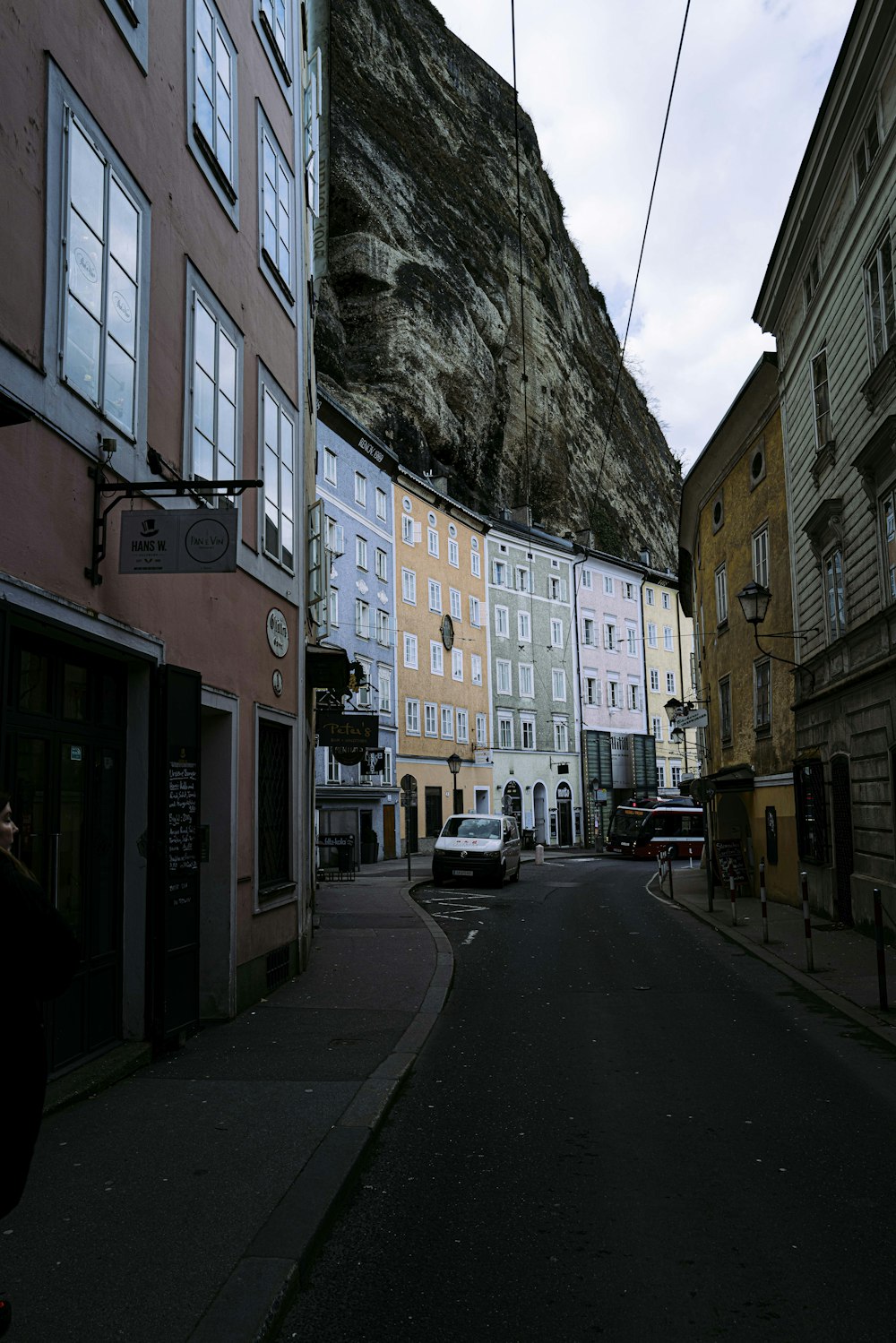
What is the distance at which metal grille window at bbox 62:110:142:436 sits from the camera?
657cm

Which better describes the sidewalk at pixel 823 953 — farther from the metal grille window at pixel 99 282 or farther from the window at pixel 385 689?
the window at pixel 385 689

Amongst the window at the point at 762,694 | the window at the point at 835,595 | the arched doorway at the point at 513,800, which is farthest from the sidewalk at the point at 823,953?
the arched doorway at the point at 513,800

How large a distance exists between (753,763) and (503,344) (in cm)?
4994

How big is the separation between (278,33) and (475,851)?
62.8ft

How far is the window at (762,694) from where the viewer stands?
72.2 feet

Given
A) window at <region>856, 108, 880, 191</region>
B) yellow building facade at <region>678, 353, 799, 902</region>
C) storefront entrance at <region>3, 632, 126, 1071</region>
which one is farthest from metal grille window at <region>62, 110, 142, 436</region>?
yellow building facade at <region>678, 353, 799, 902</region>

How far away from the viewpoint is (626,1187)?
5.22 m

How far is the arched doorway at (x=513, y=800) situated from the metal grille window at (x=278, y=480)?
43.3 meters

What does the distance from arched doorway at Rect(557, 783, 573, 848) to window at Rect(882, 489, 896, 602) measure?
153 ft

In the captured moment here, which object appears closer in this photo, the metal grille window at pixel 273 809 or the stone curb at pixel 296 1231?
the stone curb at pixel 296 1231

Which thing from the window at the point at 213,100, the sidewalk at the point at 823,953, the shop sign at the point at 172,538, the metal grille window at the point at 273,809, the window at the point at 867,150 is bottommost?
the sidewalk at the point at 823,953

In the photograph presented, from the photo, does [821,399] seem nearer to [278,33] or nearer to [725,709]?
[278,33]

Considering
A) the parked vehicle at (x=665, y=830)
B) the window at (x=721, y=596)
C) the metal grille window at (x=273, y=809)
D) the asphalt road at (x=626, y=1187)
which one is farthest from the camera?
the parked vehicle at (x=665, y=830)

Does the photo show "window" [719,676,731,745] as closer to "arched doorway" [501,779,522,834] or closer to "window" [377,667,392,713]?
"window" [377,667,392,713]
